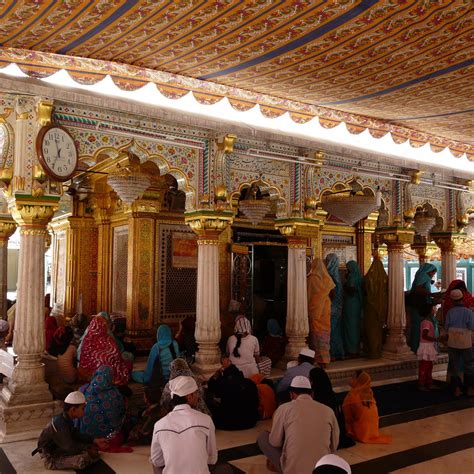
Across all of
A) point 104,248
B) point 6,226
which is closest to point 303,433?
point 6,226

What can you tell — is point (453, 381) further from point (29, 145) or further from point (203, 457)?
point (29, 145)

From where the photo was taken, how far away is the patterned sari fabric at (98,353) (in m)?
5.19

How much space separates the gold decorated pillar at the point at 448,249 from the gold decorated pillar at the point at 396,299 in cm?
126

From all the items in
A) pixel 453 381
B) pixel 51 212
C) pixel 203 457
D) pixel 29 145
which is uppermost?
pixel 29 145

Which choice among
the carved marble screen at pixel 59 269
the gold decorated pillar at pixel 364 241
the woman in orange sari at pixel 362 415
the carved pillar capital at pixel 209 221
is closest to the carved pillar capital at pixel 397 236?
the gold decorated pillar at pixel 364 241

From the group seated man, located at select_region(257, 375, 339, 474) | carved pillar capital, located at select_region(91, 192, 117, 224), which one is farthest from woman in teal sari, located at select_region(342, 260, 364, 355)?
seated man, located at select_region(257, 375, 339, 474)

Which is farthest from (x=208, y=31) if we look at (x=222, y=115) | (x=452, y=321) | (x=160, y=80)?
(x=452, y=321)

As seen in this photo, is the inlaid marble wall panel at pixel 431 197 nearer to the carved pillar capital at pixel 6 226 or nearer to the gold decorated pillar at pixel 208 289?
the gold decorated pillar at pixel 208 289

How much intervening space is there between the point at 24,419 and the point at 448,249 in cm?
733

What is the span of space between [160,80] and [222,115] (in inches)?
36.0

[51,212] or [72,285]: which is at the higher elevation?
[51,212]

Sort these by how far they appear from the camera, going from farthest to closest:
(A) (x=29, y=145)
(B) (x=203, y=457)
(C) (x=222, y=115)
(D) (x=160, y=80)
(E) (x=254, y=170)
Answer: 1. (E) (x=254, y=170)
2. (C) (x=222, y=115)
3. (D) (x=160, y=80)
4. (A) (x=29, y=145)
5. (B) (x=203, y=457)

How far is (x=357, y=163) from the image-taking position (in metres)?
7.54

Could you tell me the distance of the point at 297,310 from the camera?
22.5ft
